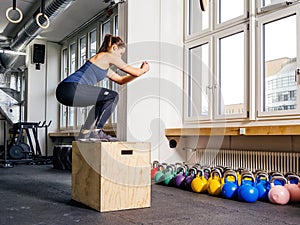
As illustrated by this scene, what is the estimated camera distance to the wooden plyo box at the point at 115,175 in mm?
2869

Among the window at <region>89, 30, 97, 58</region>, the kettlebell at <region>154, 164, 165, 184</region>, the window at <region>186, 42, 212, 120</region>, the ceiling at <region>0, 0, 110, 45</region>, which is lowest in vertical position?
the kettlebell at <region>154, 164, 165, 184</region>

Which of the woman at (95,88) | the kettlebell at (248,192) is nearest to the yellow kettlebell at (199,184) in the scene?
the kettlebell at (248,192)

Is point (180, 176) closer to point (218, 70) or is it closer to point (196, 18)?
point (218, 70)

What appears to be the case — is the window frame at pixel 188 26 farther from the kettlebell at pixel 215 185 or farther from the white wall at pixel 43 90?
the white wall at pixel 43 90

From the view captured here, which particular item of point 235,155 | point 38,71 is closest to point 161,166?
point 235,155

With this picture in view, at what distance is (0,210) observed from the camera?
2.88 m

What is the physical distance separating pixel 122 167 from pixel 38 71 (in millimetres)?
7083

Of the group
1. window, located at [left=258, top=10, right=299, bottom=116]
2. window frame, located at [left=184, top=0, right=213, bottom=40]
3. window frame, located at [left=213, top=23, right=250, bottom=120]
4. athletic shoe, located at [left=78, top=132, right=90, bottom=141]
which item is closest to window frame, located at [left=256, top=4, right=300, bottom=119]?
window, located at [left=258, top=10, right=299, bottom=116]

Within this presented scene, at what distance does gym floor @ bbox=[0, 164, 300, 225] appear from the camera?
2562 millimetres

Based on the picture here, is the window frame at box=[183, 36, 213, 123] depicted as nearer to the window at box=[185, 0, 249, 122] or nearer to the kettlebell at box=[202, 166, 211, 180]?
the window at box=[185, 0, 249, 122]

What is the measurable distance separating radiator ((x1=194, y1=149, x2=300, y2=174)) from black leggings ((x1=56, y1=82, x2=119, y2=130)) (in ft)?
6.73

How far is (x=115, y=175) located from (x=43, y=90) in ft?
22.8

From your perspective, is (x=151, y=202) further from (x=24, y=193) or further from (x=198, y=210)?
(x=24, y=193)

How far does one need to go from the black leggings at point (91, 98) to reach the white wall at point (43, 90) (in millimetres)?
6355
